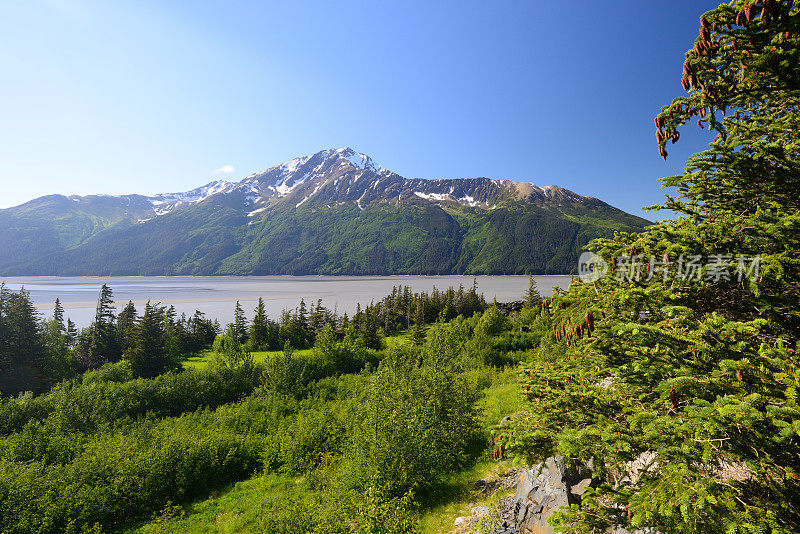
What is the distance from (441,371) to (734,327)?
70.1ft

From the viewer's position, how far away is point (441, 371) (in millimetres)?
24828

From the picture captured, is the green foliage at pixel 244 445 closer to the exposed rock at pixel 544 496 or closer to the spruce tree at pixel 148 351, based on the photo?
the exposed rock at pixel 544 496

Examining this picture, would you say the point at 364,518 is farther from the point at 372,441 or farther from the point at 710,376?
the point at 710,376

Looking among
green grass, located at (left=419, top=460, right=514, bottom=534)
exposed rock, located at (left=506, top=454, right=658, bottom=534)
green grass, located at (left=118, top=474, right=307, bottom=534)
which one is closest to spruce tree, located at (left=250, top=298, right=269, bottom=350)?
green grass, located at (left=118, top=474, right=307, bottom=534)

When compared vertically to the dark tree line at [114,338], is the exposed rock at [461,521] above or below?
above

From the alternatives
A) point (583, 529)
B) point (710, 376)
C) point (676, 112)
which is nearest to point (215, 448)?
point (583, 529)

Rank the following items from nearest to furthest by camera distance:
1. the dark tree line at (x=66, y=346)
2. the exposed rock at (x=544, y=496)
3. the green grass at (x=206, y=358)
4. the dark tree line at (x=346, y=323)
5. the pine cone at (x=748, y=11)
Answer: the pine cone at (x=748, y=11), the exposed rock at (x=544, y=496), the dark tree line at (x=66, y=346), the green grass at (x=206, y=358), the dark tree line at (x=346, y=323)
